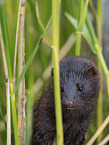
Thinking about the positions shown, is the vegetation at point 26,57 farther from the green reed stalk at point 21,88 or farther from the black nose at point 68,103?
the black nose at point 68,103

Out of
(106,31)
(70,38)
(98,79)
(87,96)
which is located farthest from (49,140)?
(106,31)

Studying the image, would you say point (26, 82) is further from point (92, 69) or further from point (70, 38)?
point (70, 38)

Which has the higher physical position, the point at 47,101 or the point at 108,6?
the point at 108,6

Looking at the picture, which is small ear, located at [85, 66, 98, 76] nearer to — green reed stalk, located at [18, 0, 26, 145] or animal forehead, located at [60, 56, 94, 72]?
animal forehead, located at [60, 56, 94, 72]

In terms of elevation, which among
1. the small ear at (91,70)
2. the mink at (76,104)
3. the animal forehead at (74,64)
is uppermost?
the animal forehead at (74,64)

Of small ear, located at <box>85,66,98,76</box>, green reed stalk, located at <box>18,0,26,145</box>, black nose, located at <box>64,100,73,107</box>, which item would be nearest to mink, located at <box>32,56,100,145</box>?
small ear, located at <box>85,66,98,76</box>

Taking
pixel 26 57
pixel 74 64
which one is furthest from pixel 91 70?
pixel 26 57

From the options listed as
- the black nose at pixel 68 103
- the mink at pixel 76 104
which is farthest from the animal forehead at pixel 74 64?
the black nose at pixel 68 103
